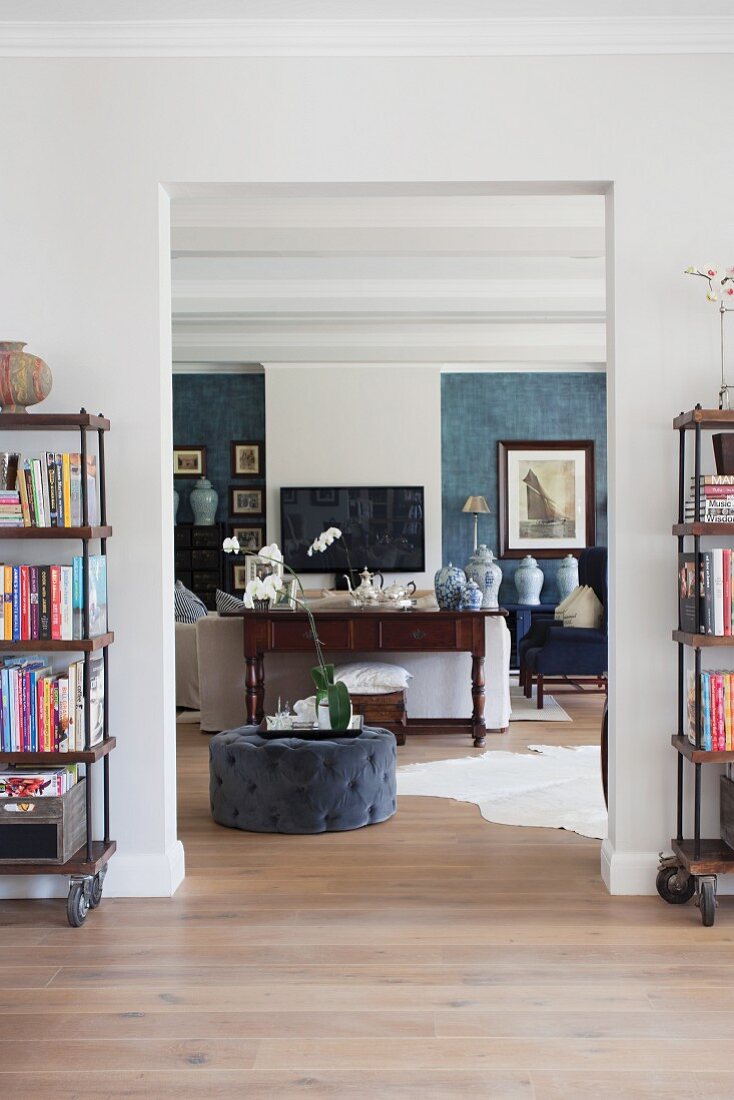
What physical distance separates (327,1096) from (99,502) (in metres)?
2.17

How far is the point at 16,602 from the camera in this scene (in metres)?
3.59

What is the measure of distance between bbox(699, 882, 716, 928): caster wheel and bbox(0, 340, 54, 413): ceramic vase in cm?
276

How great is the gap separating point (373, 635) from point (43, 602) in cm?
329

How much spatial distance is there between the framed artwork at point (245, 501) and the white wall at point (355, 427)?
49 centimetres

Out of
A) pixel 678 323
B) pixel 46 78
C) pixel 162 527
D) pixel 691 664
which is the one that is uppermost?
pixel 46 78

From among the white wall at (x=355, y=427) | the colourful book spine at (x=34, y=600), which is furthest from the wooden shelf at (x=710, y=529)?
the white wall at (x=355, y=427)

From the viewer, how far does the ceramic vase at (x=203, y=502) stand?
10.8 meters

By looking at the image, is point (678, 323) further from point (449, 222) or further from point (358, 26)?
point (449, 222)

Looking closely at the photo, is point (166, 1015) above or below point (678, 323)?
below

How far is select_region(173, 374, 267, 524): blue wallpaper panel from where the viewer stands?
11.0 metres

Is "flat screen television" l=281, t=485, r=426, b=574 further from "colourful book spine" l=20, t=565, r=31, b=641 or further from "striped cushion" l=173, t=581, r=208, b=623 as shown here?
A: "colourful book spine" l=20, t=565, r=31, b=641

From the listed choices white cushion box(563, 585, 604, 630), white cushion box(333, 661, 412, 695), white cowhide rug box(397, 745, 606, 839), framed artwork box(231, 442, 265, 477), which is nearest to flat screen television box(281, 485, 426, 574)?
framed artwork box(231, 442, 265, 477)

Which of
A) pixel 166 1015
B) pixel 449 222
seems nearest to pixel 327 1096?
pixel 166 1015

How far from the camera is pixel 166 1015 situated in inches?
113
